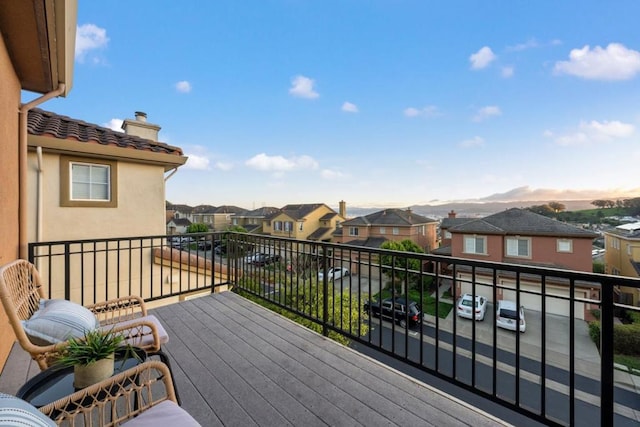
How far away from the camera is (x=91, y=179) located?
503 cm

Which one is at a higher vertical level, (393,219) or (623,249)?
(393,219)

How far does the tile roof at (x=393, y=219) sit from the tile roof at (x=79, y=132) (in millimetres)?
20248

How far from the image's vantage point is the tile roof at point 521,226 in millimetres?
14602

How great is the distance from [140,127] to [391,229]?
20013 millimetres

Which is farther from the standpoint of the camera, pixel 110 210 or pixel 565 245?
pixel 565 245

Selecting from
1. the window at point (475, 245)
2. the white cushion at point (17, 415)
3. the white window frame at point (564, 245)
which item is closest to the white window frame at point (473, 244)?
the window at point (475, 245)

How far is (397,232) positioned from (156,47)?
19935 mm

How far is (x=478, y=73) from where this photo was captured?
44.9 ft

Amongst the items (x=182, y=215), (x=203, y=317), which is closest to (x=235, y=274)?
(x=203, y=317)

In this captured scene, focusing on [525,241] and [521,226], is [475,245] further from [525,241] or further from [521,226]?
[521,226]

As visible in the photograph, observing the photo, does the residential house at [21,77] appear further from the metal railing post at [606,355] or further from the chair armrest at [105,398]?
the metal railing post at [606,355]

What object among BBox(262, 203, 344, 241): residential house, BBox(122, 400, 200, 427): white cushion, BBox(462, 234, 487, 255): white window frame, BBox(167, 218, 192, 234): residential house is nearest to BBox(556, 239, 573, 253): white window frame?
BBox(462, 234, 487, 255): white window frame

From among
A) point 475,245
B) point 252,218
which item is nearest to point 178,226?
point 252,218

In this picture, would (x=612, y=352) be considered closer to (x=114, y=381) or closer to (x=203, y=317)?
(x=114, y=381)
